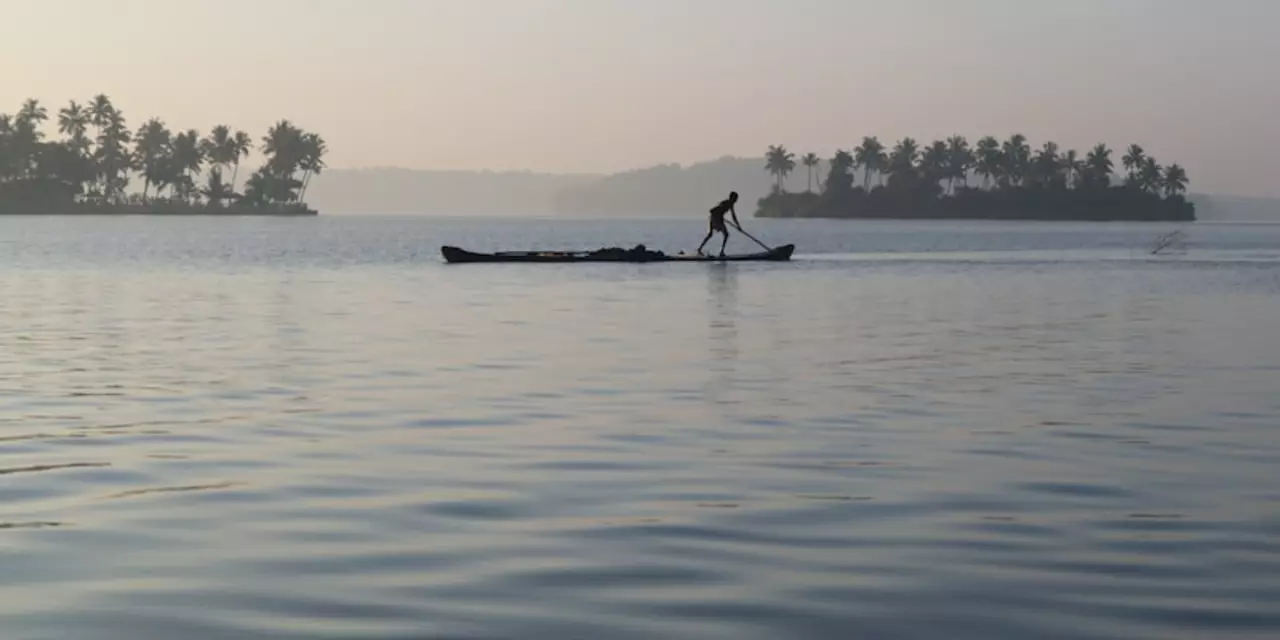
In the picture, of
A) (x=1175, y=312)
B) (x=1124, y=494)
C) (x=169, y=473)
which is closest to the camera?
(x=1124, y=494)

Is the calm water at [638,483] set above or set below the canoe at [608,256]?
below

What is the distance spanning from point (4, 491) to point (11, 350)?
14.0 meters

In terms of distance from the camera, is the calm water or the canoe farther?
the canoe

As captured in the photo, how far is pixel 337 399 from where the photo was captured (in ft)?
58.4

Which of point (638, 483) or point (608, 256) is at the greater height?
point (608, 256)

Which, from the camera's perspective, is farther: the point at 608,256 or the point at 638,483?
the point at 608,256

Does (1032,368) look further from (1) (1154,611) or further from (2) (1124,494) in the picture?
(1) (1154,611)

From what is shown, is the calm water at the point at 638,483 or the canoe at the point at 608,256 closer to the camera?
the calm water at the point at 638,483

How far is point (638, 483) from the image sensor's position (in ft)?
39.7

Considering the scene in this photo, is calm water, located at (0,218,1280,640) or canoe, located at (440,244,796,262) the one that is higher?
canoe, located at (440,244,796,262)

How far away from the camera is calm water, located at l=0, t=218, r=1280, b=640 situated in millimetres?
8047

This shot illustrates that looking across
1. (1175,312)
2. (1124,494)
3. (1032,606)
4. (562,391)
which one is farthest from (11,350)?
(1175,312)

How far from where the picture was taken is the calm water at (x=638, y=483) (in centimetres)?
805

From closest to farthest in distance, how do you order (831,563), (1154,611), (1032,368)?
(1154,611)
(831,563)
(1032,368)
